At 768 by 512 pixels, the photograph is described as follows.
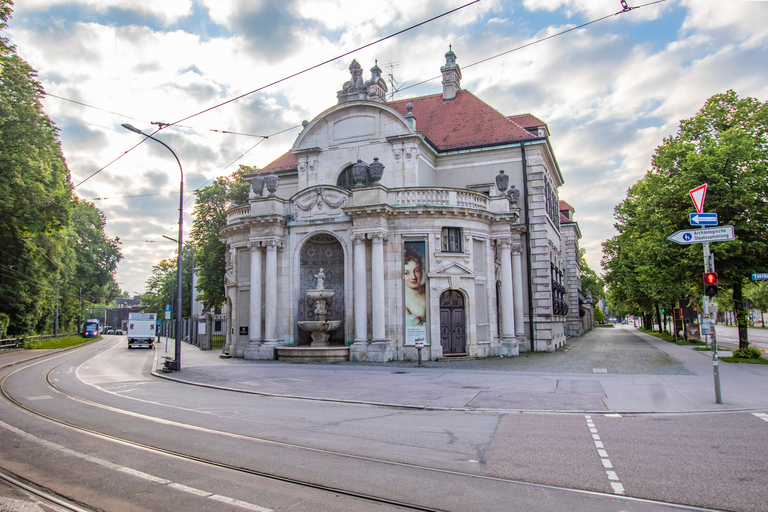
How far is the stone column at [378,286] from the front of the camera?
23484 mm

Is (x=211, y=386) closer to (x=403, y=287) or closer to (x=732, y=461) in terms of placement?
(x=403, y=287)

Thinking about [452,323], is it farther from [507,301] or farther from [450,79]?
[450,79]

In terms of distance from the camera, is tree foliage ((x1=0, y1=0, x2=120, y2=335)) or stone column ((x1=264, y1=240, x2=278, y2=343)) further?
tree foliage ((x1=0, y1=0, x2=120, y2=335))

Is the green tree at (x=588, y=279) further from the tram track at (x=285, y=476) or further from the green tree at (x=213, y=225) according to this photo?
the tram track at (x=285, y=476)

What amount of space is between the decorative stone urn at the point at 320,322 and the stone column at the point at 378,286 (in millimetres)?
2572

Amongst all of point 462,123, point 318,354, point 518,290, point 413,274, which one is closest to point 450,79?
point 462,123

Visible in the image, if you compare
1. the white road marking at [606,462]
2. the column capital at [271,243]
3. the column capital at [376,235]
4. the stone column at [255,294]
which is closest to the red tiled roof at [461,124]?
the column capital at [271,243]

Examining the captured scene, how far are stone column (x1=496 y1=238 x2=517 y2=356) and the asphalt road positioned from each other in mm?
14895

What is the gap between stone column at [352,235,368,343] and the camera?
23812mm

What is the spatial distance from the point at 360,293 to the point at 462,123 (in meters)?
15.3

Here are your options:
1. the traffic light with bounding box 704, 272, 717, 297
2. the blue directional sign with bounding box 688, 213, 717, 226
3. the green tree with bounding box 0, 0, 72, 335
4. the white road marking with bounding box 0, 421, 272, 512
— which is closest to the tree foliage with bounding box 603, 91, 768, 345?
the blue directional sign with bounding box 688, 213, 717, 226

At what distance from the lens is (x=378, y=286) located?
23.6 m

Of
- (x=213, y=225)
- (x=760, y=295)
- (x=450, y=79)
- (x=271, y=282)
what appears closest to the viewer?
(x=271, y=282)

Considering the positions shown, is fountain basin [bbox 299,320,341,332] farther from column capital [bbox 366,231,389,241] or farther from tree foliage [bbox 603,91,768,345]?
tree foliage [bbox 603,91,768,345]
